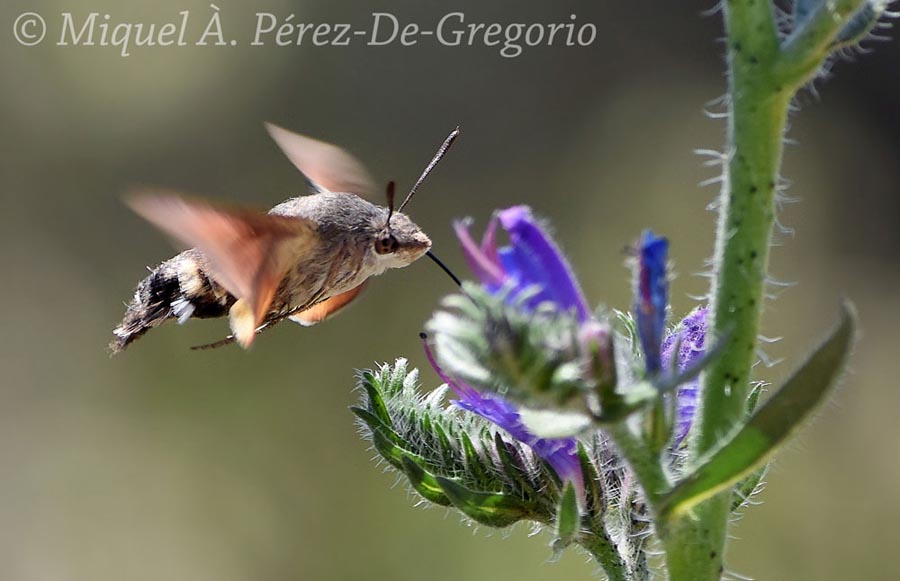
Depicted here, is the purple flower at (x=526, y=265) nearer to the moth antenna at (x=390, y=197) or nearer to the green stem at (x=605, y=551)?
the green stem at (x=605, y=551)

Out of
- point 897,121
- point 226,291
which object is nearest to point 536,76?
point 897,121

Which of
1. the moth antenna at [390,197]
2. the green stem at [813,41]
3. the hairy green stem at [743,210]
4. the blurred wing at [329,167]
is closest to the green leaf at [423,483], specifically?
the hairy green stem at [743,210]

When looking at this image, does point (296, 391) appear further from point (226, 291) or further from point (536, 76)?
point (226, 291)

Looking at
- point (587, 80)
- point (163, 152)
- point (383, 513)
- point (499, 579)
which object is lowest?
point (499, 579)

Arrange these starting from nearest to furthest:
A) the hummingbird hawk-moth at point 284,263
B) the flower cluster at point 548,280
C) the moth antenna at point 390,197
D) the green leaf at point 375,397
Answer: the flower cluster at point 548,280 < the green leaf at point 375,397 < the hummingbird hawk-moth at point 284,263 < the moth antenna at point 390,197

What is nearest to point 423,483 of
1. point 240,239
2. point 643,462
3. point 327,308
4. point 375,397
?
point 375,397

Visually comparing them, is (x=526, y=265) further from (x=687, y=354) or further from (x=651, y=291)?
(x=687, y=354)

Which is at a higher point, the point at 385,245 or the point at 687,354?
the point at 385,245
